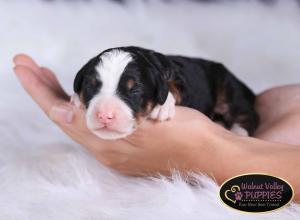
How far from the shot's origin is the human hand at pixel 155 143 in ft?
5.80

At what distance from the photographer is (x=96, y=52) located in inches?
107

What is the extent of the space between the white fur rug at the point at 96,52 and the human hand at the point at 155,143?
0.05 m

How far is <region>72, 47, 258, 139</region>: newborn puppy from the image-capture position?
1629 mm

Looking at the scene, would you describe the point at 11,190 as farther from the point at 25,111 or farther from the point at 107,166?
the point at 25,111

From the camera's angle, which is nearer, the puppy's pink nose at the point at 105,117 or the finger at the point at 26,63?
the puppy's pink nose at the point at 105,117

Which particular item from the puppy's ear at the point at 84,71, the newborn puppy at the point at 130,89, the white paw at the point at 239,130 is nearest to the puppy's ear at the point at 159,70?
the newborn puppy at the point at 130,89

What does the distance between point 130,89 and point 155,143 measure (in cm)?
17

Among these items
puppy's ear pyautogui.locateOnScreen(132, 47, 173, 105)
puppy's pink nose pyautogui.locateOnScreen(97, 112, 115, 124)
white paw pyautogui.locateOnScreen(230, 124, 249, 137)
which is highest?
puppy's ear pyautogui.locateOnScreen(132, 47, 173, 105)

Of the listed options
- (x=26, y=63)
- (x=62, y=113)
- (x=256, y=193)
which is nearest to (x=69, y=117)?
(x=62, y=113)

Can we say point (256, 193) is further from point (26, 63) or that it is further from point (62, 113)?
point (26, 63)

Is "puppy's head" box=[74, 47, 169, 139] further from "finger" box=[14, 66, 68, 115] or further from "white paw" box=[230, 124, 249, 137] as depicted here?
"white paw" box=[230, 124, 249, 137]

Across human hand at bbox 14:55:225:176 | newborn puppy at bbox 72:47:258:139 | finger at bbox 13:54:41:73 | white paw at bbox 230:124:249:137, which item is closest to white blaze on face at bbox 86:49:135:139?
newborn puppy at bbox 72:47:258:139

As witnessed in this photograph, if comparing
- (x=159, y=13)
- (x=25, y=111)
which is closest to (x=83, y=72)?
(x=25, y=111)

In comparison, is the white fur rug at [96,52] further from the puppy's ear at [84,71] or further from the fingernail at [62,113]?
the puppy's ear at [84,71]
